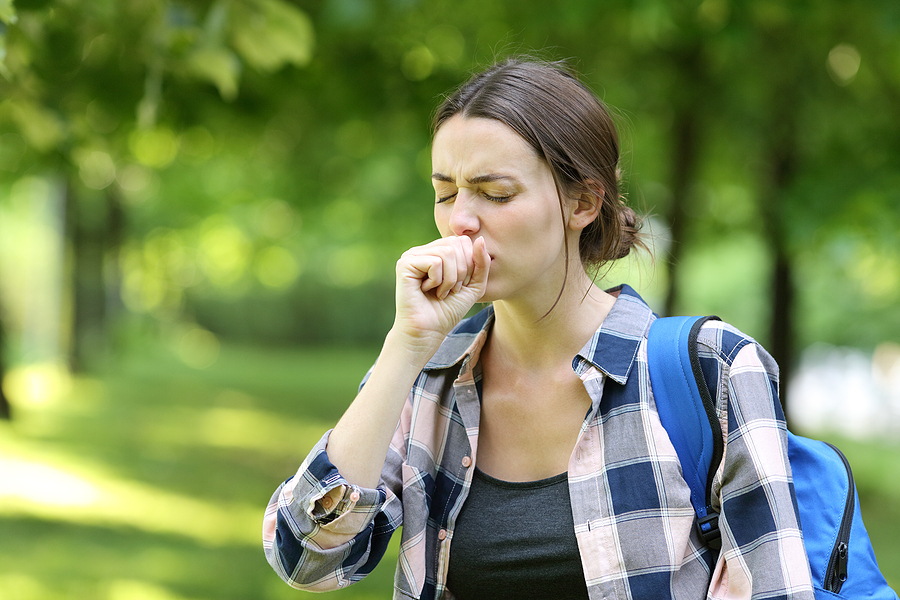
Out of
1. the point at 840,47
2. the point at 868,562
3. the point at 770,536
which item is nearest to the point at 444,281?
the point at 770,536

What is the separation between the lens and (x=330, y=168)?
9516mm

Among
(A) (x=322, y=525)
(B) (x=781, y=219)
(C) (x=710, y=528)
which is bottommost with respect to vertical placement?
(C) (x=710, y=528)

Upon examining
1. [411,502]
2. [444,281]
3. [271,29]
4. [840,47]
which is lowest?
[411,502]

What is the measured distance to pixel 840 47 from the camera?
6434 millimetres

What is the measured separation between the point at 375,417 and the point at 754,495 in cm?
79

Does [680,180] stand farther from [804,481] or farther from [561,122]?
[804,481]

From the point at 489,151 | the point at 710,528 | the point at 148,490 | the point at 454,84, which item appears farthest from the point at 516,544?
the point at 148,490

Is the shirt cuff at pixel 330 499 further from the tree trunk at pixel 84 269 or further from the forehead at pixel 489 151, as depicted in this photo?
the tree trunk at pixel 84 269

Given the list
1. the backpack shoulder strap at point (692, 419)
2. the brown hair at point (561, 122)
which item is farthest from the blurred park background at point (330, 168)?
the backpack shoulder strap at point (692, 419)

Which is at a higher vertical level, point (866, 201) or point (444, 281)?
point (866, 201)

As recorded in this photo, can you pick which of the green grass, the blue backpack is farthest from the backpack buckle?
the green grass

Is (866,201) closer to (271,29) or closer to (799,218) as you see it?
(799,218)

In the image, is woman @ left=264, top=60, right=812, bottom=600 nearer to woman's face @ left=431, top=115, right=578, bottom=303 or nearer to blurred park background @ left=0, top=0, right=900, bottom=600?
woman's face @ left=431, top=115, right=578, bottom=303

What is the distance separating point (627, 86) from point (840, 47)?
5.69ft
